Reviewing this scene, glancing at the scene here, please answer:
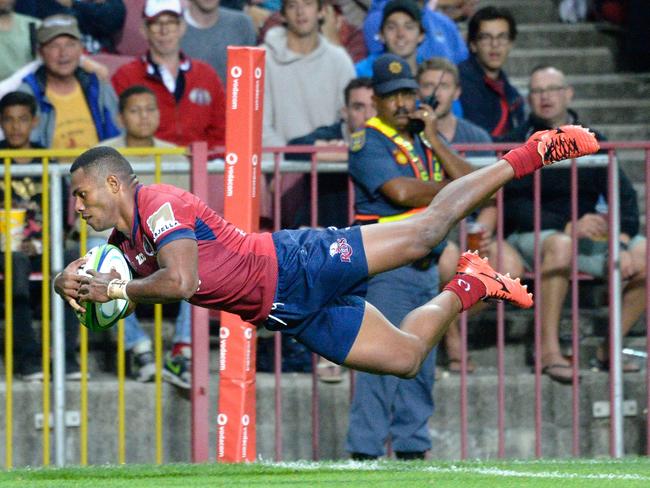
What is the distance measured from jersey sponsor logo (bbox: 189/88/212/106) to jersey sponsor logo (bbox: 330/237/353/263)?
374cm

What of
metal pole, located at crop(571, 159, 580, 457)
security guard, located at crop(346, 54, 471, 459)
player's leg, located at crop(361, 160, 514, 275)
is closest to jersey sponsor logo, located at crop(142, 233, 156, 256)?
player's leg, located at crop(361, 160, 514, 275)

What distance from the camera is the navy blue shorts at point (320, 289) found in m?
7.85

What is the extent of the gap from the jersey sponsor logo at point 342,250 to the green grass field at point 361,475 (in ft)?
3.74

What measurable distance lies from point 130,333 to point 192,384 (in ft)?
2.48

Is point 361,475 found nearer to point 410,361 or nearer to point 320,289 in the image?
point 410,361

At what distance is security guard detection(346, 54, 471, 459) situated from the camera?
30.5ft

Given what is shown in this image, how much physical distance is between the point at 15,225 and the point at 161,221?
103 inches

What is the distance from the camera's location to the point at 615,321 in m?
10.0

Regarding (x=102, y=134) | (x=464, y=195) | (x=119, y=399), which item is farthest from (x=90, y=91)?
(x=464, y=195)

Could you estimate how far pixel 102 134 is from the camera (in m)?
11.2

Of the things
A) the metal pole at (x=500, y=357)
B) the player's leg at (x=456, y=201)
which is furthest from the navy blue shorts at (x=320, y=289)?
the metal pole at (x=500, y=357)

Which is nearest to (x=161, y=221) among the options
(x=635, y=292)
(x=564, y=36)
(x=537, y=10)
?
(x=635, y=292)

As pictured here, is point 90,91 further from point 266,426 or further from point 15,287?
point 266,426

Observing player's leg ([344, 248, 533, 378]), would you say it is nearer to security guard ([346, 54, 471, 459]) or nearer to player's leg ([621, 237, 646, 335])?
security guard ([346, 54, 471, 459])
